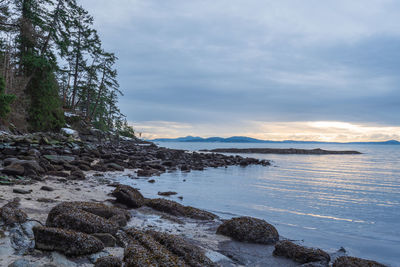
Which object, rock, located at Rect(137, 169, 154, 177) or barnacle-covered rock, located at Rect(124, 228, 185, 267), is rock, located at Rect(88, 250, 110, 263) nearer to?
barnacle-covered rock, located at Rect(124, 228, 185, 267)

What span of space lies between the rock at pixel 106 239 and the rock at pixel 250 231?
2.45 m

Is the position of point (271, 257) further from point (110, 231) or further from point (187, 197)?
point (187, 197)

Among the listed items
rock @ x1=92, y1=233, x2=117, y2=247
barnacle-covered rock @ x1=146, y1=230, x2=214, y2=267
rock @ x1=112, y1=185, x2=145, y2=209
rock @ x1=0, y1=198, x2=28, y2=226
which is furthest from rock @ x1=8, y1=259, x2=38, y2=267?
rock @ x1=112, y1=185, x2=145, y2=209

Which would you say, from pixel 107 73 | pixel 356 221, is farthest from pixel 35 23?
pixel 356 221

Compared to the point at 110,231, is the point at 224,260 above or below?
below

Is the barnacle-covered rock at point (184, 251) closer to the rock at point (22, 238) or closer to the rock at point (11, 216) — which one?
the rock at point (22, 238)

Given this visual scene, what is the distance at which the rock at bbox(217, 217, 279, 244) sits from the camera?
533 cm

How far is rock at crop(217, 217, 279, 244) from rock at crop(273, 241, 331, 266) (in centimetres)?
63

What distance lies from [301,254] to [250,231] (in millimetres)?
1145

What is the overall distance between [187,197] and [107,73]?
41.6 metres

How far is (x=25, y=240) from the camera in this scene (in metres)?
3.66

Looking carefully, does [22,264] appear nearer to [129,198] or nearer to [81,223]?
[81,223]

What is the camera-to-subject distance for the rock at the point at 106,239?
3.95 m

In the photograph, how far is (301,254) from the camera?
448 cm
